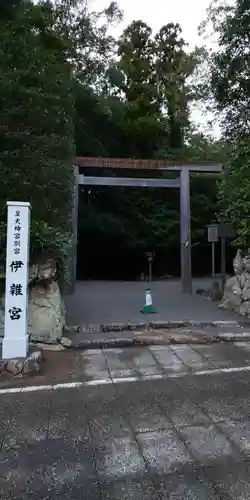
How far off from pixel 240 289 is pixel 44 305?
152 inches

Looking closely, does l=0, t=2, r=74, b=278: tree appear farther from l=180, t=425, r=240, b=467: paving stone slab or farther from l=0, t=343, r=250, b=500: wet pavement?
l=180, t=425, r=240, b=467: paving stone slab

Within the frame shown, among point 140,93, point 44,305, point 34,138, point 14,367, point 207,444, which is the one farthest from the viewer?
point 140,93

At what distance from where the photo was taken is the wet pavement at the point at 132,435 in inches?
75.3

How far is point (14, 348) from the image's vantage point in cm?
378

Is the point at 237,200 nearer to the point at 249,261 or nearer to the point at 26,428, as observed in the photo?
the point at 249,261

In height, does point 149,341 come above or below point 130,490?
above

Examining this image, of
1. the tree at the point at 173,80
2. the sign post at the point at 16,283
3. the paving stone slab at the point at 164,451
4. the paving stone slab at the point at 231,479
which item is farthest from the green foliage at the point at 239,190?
the tree at the point at 173,80

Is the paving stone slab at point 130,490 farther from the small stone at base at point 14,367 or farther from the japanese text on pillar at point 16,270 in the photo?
the japanese text on pillar at point 16,270

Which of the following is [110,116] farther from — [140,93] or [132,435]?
[132,435]

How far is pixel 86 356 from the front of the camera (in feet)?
14.1

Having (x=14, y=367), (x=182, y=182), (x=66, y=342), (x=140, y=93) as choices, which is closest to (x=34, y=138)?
(x=66, y=342)

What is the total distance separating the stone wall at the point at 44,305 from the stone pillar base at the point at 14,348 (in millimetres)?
795

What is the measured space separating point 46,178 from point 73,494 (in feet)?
13.3

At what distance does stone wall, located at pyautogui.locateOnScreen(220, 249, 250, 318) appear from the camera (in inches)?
250
